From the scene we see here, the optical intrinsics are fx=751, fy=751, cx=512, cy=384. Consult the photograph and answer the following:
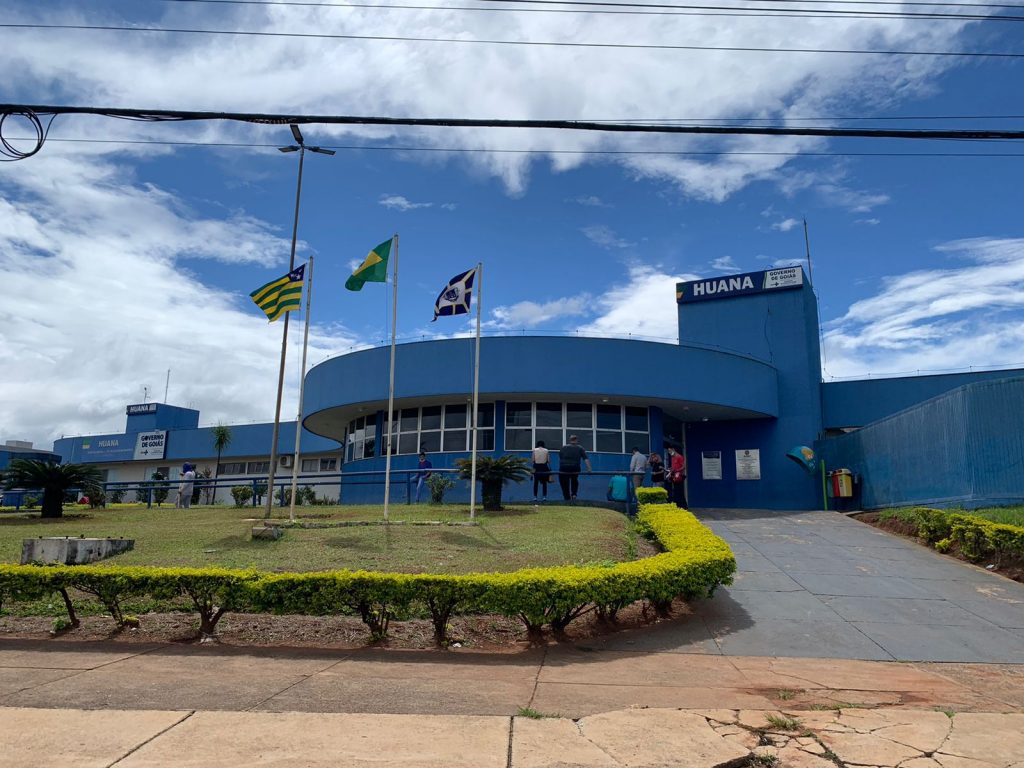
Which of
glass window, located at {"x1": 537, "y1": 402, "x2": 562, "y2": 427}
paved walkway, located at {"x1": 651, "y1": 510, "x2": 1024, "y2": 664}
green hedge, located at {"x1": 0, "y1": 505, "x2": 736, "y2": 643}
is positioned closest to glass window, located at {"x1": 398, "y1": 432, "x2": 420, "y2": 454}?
glass window, located at {"x1": 537, "y1": 402, "x2": 562, "y2": 427}

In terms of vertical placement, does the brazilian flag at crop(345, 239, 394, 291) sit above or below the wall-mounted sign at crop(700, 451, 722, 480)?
above

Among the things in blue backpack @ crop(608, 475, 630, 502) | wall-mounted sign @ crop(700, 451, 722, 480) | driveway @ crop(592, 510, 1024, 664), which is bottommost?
driveway @ crop(592, 510, 1024, 664)

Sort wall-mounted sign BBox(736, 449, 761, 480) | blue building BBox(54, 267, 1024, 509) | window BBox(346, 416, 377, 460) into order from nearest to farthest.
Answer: blue building BBox(54, 267, 1024, 509), window BBox(346, 416, 377, 460), wall-mounted sign BBox(736, 449, 761, 480)

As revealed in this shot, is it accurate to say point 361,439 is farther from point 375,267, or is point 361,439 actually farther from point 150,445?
point 150,445

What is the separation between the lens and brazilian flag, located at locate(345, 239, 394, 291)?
13828 mm

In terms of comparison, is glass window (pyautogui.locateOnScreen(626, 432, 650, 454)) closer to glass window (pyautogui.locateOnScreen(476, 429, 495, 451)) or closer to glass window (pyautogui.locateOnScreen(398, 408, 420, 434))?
glass window (pyautogui.locateOnScreen(476, 429, 495, 451))

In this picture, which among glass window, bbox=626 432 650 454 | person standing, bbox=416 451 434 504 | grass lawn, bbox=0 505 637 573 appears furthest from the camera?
glass window, bbox=626 432 650 454

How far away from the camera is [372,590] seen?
7.76 metres

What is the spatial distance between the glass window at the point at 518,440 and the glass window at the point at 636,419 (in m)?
3.07

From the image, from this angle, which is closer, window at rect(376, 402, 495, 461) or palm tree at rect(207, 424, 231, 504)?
window at rect(376, 402, 495, 461)

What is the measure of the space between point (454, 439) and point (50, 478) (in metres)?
10.3

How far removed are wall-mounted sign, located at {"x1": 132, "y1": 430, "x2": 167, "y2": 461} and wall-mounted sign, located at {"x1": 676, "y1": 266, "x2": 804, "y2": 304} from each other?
34994 millimetres

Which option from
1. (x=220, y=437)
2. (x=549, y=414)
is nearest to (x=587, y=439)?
(x=549, y=414)

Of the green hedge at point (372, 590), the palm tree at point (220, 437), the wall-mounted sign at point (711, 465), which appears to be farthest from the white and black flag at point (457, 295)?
the palm tree at point (220, 437)
